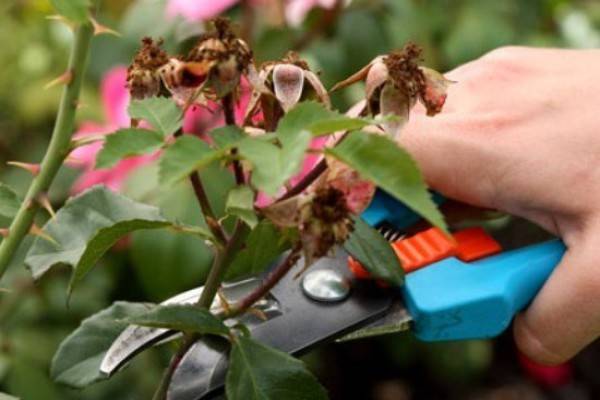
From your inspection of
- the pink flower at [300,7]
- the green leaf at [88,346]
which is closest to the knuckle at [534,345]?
the green leaf at [88,346]

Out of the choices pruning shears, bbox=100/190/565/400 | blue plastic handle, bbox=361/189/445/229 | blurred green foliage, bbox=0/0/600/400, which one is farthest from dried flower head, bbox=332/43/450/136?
blurred green foliage, bbox=0/0/600/400

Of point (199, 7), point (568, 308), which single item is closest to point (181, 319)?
point (568, 308)

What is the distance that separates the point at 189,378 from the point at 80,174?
3.01 feet

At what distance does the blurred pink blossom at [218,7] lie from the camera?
148 centimetres

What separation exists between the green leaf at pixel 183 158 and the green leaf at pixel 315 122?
36 mm

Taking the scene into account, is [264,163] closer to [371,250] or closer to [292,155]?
[292,155]

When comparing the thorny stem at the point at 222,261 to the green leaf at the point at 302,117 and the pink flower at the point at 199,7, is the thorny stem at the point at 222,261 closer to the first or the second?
the green leaf at the point at 302,117

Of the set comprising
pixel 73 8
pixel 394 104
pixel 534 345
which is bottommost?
Answer: pixel 534 345

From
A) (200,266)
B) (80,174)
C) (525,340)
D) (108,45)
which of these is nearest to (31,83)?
(108,45)

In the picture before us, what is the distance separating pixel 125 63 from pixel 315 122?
1246 millimetres

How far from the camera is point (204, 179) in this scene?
4.54 feet

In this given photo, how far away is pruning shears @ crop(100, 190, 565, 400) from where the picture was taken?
2.57ft

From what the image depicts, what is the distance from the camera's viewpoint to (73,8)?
2.00 ft

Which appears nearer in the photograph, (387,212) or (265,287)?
(265,287)
